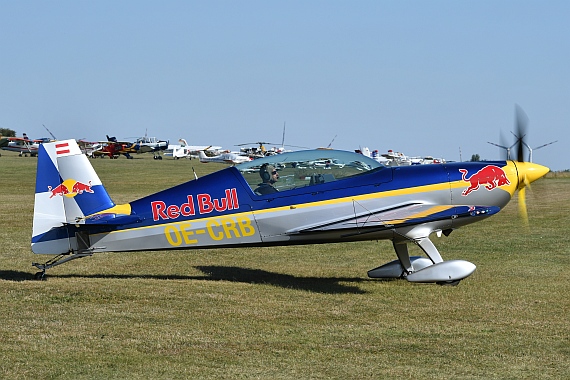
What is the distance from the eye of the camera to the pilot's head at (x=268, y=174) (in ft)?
37.2

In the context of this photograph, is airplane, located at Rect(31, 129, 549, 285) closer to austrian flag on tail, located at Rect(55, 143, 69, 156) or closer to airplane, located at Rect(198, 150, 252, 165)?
austrian flag on tail, located at Rect(55, 143, 69, 156)

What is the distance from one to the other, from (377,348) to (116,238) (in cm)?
474

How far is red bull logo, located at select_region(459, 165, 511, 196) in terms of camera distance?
11.5m

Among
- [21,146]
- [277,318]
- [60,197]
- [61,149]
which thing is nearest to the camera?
[277,318]

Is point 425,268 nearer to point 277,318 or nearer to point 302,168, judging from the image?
point 302,168

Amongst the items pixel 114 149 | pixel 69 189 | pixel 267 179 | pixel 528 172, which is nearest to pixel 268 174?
pixel 267 179

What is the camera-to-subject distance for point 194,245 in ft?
36.5

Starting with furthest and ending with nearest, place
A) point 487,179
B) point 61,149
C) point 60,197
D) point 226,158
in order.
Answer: point 226,158 < point 487,179 < point 61,149 < point 60,197

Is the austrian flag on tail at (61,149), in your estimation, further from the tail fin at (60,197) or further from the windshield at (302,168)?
the windshield at (302,168)

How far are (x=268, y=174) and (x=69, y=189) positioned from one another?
9.23 ft

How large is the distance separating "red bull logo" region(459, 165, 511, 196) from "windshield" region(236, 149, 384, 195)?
1.33 m

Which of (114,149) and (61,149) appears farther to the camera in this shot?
(114,149)

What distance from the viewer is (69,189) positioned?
11031 mm

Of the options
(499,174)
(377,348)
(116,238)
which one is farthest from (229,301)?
(499,174)
